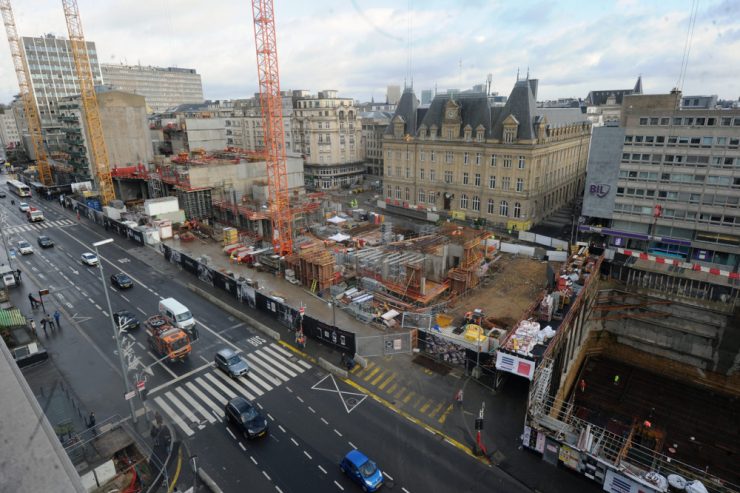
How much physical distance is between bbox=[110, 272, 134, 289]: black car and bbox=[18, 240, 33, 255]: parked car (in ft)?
63.5

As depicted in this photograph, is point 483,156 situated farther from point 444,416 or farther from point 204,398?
point 204,398

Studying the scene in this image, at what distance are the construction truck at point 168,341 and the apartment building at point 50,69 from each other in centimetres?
14842

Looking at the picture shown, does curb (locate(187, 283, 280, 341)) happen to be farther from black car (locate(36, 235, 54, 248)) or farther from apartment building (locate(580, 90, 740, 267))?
apartment building (locate(580, 90, 740, 267))

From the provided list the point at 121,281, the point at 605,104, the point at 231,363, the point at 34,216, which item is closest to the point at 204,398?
the point at 231,363

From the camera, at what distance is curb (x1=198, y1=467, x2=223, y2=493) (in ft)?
71.8

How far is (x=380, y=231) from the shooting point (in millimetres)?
65625

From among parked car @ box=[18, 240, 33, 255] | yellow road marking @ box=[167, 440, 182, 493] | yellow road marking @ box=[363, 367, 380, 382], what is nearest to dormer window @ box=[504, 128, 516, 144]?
yellow road marking @ box=[363, 367, 380, 382]

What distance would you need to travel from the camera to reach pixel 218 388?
30453 millimetres

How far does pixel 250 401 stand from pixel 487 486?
53.2 ft

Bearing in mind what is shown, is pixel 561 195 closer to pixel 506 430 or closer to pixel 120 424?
pixel 506 430

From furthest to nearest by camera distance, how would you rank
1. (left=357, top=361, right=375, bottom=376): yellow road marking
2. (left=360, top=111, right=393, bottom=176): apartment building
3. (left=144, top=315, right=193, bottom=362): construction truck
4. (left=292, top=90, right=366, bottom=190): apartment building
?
1. (left=360, top=111, right=393, bottom=176): apartment building
2. (left=292, top=90, right=366, bottom=190): apartment building
3. (left=144, top=315, right=193, bottom=362): construction truck
4. (left=357, top=361, right=375, bottom=376): yellow road marking

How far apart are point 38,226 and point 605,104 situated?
Result: 490ft

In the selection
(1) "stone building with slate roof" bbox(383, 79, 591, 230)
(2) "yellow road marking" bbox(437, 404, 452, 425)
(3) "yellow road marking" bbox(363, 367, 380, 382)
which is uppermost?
(1) "stone building with slate roof" bbox(383, 79, 591, 230)

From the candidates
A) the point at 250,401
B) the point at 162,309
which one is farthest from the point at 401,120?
the point at 250,401
